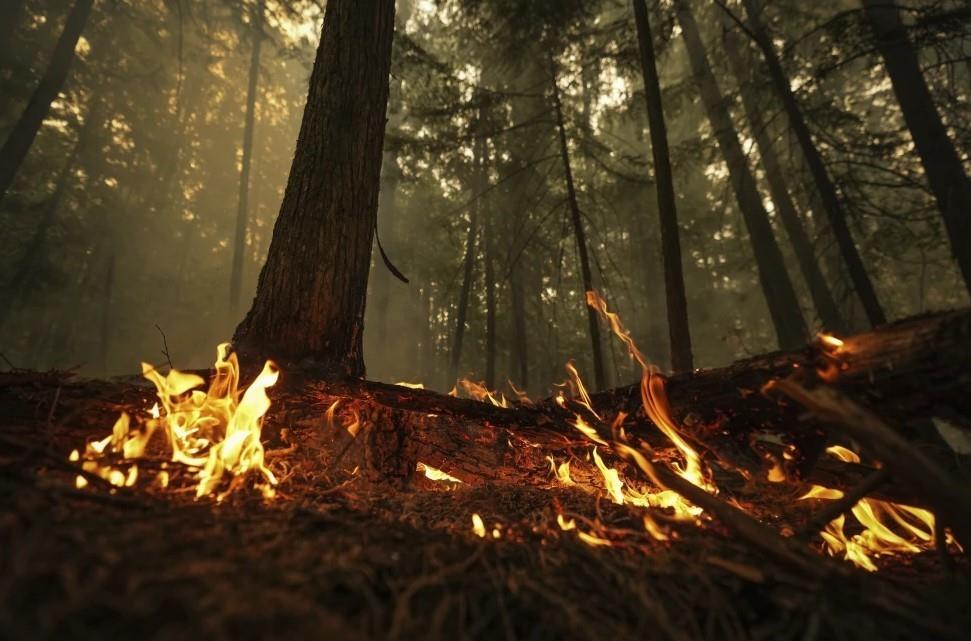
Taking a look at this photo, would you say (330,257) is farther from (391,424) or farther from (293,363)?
(391,424)

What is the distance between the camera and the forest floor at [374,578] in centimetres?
103

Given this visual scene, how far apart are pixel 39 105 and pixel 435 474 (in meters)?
15.9

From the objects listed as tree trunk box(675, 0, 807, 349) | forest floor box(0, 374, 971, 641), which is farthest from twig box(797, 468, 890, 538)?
tree trunk box(675, 0, 807, 349)

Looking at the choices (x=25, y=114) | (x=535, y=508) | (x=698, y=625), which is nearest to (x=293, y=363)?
(x=535, y=508)

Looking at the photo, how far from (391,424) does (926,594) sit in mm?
3119

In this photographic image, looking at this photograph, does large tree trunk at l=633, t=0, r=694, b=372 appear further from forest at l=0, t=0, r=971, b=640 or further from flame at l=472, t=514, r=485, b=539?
flame at l=472, t=514, r=485, b=539

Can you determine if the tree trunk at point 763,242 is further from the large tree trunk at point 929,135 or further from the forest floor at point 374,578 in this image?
the forest floor at point 374,578

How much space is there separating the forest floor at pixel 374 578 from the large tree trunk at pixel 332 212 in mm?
1376

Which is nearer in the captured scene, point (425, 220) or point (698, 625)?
point (698, 625)

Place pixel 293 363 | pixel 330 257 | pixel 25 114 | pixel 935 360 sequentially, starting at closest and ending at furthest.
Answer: pixel 935 360, pixel 293 363, pixel 330 257, pixel 25 114

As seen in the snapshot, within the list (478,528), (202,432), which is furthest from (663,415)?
(202,432)

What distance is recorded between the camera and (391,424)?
342 cm

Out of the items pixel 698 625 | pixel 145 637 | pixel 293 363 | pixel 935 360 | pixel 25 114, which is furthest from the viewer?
pixel 25 114

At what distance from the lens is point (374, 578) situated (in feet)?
4.52
